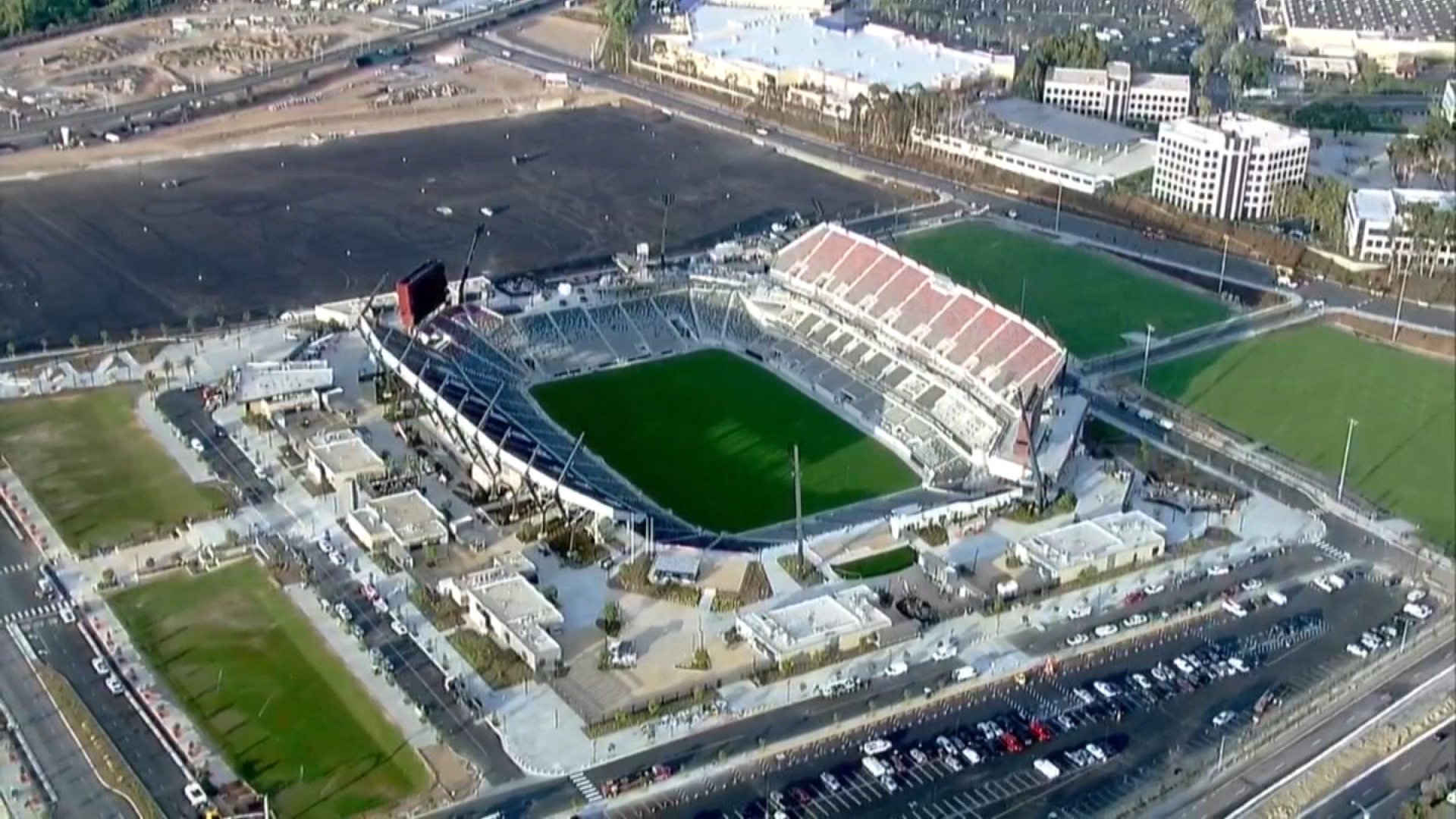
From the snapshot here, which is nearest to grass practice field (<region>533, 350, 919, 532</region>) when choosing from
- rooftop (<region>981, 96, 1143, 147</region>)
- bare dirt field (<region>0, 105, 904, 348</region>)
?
bare dirt field (<region>0, 105, 904, 348</region>)

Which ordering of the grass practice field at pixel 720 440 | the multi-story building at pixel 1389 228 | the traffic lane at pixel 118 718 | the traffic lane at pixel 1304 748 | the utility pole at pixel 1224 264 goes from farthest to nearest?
the utility pole at pixel 1224 264, the multi-story building at pixel 1389 228, the grass practice field at pixel 720 440, the traffic lane at pixel 118 718, the traffic lane at pixel 1304 748

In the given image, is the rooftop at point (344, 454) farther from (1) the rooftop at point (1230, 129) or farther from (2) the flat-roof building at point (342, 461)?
(1) the rooftop at point (1230, 129)

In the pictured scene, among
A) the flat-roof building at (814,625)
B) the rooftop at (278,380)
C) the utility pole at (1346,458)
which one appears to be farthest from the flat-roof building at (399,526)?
the utility pole at (1346,458)

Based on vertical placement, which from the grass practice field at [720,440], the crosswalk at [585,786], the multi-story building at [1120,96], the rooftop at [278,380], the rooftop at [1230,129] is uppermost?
the rooftop at [1230,129]

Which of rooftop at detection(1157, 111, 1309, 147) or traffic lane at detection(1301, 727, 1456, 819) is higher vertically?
rooftop at detection(1157, 111, 1309, 147)

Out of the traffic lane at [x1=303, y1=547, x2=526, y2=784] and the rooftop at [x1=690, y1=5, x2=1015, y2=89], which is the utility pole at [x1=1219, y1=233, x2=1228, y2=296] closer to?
the rooftop at [x1=690, y1=5, x2=1015, y2=89]

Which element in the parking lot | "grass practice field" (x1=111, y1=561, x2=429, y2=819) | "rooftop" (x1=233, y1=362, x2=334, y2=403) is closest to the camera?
the parking lot

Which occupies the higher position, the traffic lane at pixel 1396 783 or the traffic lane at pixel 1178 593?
the traffic lane at pixel 1396 783
